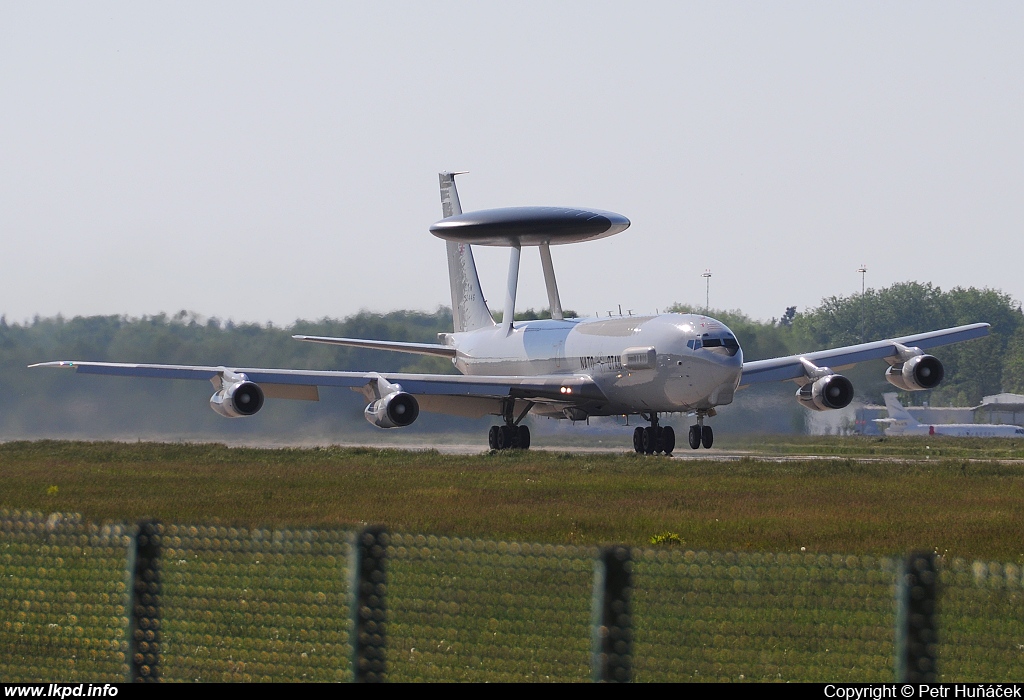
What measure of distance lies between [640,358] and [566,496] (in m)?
12.7

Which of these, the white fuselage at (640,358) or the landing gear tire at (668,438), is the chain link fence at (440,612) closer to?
the white fuselage at (640,358)

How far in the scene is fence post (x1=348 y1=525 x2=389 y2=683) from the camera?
7.98 metres

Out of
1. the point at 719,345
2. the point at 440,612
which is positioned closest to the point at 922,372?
the point at 719,345

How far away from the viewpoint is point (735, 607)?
301 inches

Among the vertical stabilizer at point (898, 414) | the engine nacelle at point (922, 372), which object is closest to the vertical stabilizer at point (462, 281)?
the engine nacelle at point (922, 372)

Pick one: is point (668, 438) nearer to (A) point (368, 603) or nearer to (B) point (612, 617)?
(A) point (368, 603)

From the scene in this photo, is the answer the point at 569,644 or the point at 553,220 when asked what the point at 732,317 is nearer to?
the point at 553,220

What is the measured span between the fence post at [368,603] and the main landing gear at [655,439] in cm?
3186

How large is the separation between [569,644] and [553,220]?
35.8 meters

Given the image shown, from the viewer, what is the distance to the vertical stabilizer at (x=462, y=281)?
171ft

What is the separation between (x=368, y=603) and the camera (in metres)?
8.09
